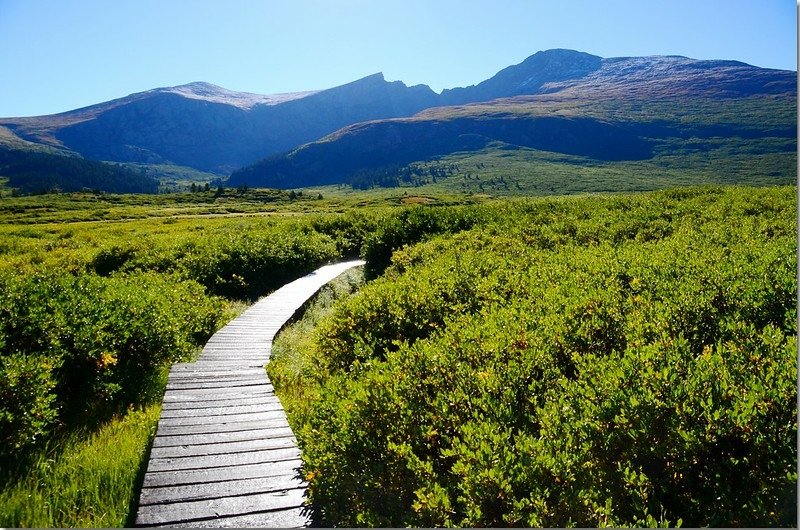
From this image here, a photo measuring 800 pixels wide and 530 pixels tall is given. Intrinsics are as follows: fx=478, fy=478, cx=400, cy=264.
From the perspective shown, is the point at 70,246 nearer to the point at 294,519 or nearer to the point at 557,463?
the point at 294,519

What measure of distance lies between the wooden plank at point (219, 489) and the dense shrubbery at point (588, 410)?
0.99ft

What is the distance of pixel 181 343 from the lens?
416 inches

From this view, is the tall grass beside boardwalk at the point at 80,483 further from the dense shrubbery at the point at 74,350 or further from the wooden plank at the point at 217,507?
the wooden plank at the point at 217,507

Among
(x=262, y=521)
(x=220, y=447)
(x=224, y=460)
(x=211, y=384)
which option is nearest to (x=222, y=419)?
(x=220, y=447)

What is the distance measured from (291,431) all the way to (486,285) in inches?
183

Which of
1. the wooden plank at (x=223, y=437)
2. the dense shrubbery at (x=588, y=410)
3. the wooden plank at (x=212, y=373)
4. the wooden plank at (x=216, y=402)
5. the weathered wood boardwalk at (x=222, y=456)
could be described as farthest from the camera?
the wooden plank at (x=212, y=373)

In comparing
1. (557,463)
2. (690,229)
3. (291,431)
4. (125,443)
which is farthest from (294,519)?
(690,229)

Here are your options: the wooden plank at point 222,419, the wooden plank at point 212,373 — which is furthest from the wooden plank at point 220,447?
the wooden plank at point 212,373

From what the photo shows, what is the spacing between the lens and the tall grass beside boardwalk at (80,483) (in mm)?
4938

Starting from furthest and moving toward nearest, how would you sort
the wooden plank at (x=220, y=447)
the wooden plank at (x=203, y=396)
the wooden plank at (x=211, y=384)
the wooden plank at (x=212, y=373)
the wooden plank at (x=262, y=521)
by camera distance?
the wooden plank at (x=212, y=373)
the wooden plank at (x=211, y=384)
the wooden plank at (x=203, y=396)
the wooden plank at (x=220, y=447)
the wooden plank at (x=262, y=521)

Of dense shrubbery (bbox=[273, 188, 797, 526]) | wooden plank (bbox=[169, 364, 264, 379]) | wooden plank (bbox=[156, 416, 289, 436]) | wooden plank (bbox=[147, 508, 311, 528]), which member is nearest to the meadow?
dense shrubbery (bbox=[273, 188, 797, 526])

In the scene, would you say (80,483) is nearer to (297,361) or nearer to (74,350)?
(74,350)

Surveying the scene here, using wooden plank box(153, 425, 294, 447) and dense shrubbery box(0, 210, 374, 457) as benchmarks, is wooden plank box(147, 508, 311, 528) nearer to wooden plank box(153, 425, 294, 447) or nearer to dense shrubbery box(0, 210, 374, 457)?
wooden plank box(153, 425, 294, 447)

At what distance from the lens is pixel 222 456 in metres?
5.66
